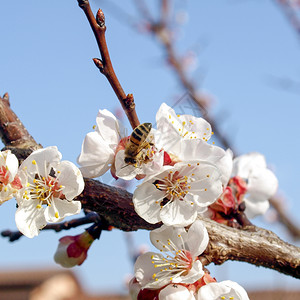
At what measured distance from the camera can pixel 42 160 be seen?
4.41ft

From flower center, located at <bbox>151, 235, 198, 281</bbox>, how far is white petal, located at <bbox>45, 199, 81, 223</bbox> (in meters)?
0.30

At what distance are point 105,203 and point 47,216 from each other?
0.67ft

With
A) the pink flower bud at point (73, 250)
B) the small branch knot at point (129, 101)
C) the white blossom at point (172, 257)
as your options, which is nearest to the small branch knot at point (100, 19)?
the small branch knot at point (129, 101)

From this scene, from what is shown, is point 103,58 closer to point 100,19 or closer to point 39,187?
point 100,19

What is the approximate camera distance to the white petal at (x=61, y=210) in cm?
130

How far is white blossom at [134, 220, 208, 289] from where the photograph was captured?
1.37 m

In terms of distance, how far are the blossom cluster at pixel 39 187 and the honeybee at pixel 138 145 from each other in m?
0.17

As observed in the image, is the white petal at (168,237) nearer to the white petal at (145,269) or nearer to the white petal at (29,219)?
the white petal at (145,269)

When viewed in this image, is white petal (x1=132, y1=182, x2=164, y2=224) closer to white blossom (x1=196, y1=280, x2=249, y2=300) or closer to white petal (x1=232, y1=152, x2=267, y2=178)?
white blossom (x1=196, y1=280, x2=249, y2=300)

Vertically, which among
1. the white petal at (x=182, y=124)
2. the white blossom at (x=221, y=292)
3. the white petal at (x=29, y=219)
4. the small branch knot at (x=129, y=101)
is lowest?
the white blossom at (x=221, y=292)

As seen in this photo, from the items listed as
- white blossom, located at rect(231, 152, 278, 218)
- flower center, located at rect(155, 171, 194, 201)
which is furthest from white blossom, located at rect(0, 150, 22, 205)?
white blossom, located at rect(231, 152, 278, 218)

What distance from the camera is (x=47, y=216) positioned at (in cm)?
132

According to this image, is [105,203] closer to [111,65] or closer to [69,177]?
[69,177]

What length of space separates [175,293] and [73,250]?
0.69m
